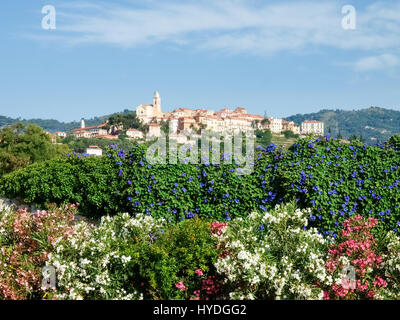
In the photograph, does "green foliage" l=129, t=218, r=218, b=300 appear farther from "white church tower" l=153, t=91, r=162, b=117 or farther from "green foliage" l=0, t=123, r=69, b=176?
"white church tower" l=153, t=91, r=162, b=117

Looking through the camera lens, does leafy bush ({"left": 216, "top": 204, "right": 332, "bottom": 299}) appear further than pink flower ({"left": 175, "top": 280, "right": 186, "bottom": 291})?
No

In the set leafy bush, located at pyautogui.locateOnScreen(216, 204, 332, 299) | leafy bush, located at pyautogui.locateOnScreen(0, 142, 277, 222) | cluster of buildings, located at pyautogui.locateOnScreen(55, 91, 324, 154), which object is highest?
cluster of buildings, located at pyautogui.locateOnScreen(55, 91, 324, 154)

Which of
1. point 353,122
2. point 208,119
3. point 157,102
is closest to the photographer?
point 208,119

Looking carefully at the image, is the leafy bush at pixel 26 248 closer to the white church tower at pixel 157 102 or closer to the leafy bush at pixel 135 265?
the leafy bush at pixel 135 265

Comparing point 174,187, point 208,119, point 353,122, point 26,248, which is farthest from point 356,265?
point 353,122

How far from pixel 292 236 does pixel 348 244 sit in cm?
75

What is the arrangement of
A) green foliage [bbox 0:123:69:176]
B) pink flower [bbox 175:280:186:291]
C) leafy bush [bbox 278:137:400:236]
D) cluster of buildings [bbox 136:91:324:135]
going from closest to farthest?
pink flower [bbox 175:280:186:291] → leafy bush [bbox 278:137:400:236] → green foliage [bbox 0:123:69:176] → cluster of buildings [bbox 136:91:324:135]

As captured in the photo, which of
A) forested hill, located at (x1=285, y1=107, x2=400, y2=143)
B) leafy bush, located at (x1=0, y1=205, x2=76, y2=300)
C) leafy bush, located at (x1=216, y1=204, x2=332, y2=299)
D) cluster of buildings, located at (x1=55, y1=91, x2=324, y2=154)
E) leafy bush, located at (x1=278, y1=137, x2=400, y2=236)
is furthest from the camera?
forested hill, located at (x1=285, y1=107, x2=400, y2=143)

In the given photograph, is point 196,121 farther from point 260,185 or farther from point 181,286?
point 181,286

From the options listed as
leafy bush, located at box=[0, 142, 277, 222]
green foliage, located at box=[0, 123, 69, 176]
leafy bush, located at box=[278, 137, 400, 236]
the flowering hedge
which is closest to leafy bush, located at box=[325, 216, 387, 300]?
the flowering hedge

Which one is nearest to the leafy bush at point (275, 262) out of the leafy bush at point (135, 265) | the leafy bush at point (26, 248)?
the leafy bush at point (135, 265)

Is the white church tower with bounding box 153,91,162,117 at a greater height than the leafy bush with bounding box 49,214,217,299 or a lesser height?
greater

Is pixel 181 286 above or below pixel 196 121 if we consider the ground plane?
below
